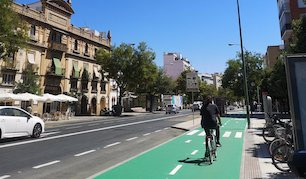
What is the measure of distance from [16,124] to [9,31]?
868 centimetres

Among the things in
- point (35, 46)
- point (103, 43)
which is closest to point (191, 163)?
point (35, 46)

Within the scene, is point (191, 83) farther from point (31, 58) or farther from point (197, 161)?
point (31, 58)

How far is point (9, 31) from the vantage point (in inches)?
787

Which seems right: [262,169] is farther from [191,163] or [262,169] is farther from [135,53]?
[135,53]

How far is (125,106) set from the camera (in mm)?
74438

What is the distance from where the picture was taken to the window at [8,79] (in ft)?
115

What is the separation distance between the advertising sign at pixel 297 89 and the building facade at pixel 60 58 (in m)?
34.5

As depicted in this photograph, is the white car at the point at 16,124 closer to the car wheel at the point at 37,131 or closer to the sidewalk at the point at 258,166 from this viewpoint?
the car wheel at the point at 37,131

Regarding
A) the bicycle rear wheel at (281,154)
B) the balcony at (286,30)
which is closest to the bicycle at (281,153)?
the bicycle rear wheel at (281,154)

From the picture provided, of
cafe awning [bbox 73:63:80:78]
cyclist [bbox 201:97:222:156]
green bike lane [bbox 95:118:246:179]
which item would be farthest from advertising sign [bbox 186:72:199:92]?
cafe awning [bbox 73:63:80:78]

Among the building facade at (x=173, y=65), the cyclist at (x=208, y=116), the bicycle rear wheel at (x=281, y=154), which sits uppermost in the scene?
the building facade at (x=173, y=65)

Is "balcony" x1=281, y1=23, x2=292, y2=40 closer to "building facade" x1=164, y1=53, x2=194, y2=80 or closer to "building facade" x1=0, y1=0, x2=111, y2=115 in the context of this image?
"building facade" x1=0, y1=0, x2=111, y2=115

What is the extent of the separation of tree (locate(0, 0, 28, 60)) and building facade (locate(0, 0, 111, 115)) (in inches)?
582

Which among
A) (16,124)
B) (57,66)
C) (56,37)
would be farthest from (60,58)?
(16,124)
